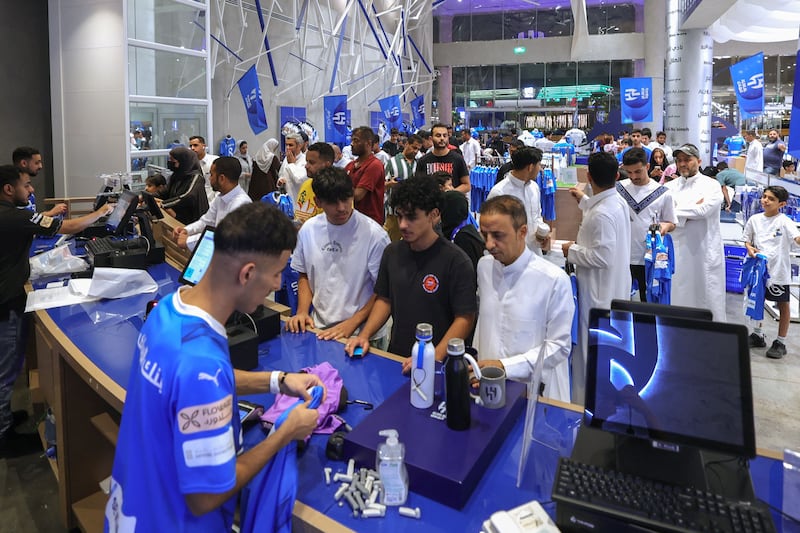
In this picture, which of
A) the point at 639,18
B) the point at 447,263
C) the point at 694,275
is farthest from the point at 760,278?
the point at 639,18

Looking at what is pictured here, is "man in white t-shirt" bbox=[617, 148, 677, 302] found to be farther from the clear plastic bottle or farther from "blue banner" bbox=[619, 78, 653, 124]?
"blue banner" bbox=[619, 78, 653, 124]

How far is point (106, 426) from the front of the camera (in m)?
2.54

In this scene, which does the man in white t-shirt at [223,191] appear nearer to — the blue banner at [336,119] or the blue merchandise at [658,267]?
the blue merchandise at [658,267]

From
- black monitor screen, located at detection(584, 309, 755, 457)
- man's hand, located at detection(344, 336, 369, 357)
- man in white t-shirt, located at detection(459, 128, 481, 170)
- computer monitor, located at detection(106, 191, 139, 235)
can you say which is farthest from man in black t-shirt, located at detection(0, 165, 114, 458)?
man in white t-shirt, located at detection(459, 128, 481, 170)

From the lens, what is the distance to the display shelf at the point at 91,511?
2.46 meters

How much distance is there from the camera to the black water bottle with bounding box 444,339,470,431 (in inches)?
61.9

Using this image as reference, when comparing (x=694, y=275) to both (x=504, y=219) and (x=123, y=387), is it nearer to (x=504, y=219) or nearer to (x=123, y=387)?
(x=504, y=219)

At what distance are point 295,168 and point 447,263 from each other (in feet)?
13.1

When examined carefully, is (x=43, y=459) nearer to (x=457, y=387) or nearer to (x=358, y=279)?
(x=358, y=279)

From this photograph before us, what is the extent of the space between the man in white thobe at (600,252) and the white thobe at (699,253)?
5.26 ft

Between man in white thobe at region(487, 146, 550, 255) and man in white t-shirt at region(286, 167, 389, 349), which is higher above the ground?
man in white thobe at region(487, 146, 550, 255)

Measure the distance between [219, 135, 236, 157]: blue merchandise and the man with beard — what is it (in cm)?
680

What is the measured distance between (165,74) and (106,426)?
6617mm

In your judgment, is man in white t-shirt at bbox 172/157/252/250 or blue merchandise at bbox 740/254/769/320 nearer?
man in white t-shirt at bbox 172/157/252/250
